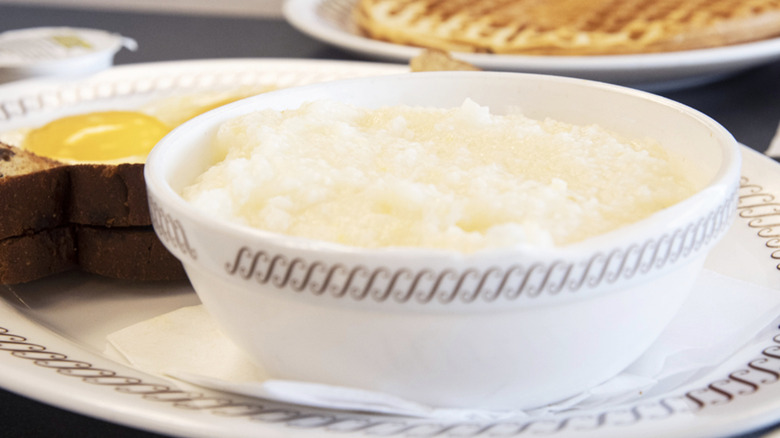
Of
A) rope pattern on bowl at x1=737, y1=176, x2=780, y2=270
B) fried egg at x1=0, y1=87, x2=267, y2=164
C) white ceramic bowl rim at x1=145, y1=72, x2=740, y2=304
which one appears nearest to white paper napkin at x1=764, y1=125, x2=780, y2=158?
rope pattern on bowl at x1=737, y1=176, x2=780, y2=270

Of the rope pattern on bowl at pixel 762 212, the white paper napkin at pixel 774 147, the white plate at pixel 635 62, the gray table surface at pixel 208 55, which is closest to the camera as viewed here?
→ the gray table surface at pixel 208 55

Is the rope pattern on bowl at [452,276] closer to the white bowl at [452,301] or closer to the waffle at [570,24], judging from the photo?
the white bowl at [452,301]

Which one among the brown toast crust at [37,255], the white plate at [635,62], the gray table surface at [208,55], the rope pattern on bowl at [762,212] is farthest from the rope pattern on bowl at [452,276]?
the white plate at [635,62]

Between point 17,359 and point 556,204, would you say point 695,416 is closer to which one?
point 556,204

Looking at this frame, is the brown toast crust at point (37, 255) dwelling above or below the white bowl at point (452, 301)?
below

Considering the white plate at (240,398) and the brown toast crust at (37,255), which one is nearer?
the white plate at (240,398)

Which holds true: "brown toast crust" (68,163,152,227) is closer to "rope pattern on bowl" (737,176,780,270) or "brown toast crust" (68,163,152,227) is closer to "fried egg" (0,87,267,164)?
"fried egg" (0,87,267,164)

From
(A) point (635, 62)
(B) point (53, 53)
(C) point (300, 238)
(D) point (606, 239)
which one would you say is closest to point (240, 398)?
(C) point (300, 238)
